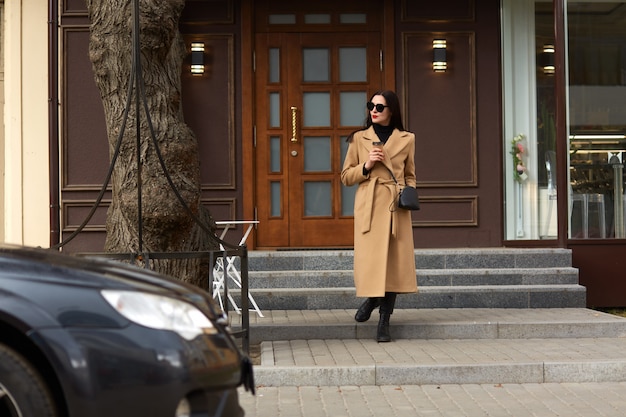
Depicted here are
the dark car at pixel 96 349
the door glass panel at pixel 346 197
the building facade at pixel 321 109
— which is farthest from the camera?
the door glass panel at pixel 346 197

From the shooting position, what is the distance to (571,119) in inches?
477

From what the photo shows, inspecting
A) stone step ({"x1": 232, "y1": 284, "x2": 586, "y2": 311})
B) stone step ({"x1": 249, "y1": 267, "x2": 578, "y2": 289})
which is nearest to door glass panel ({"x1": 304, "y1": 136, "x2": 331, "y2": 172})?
stone step ({"x1": 249, "y1": 267, "x2": 578, "y2": 289})

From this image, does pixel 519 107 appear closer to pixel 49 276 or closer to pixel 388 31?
pixel 388 31

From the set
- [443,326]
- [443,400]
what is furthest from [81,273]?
[443,326]

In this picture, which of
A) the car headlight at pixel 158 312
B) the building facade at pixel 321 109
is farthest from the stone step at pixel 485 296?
the car headlight at pixel 158 312

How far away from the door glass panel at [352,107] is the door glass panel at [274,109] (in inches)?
30.3

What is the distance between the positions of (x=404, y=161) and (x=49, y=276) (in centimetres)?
539

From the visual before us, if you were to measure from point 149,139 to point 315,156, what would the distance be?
4713 millimetres

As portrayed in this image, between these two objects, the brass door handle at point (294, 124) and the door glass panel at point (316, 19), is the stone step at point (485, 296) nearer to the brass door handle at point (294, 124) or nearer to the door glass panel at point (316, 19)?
the brass door handle at point (294, 124)

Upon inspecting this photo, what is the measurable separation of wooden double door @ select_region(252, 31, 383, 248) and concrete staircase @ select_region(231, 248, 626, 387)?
116 centimetres

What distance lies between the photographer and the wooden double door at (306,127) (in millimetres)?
12711

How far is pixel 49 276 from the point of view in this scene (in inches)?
163

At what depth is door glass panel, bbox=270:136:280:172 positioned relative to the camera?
41.8 feet

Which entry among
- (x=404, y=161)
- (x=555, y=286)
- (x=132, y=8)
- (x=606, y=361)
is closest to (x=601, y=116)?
(x=555, y=286)
